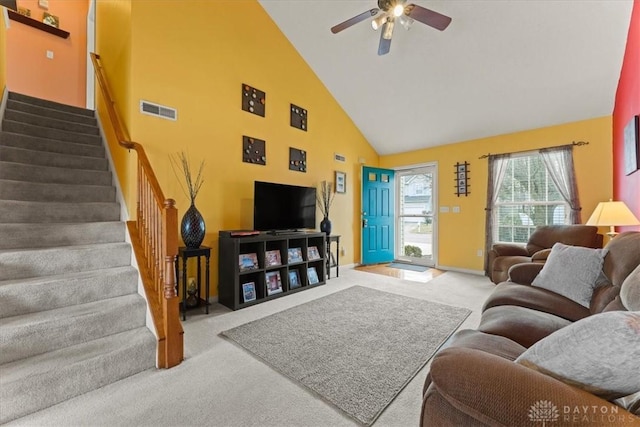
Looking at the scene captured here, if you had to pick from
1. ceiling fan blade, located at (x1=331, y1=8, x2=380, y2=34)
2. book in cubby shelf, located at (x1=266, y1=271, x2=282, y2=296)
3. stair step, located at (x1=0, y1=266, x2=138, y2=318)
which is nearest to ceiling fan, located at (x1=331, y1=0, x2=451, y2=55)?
ceiling fan blade, located at (x1=331, y1=8, x2=380, y2=34)

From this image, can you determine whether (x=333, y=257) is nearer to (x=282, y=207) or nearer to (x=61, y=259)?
(x=282, y=207)

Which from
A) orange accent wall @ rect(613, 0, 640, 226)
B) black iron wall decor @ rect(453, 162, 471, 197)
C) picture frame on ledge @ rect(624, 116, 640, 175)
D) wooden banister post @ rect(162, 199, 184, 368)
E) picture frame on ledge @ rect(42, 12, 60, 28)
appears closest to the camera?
wooden banister post @ rect(162, 199, 184, 368)

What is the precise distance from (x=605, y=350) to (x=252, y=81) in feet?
13.6

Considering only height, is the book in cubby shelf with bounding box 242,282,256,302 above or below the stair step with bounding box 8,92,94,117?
below

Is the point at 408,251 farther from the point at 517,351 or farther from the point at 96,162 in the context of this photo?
the point at 96,162

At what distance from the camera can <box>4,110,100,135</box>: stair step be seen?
3115mm

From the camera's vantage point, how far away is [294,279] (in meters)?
3.75

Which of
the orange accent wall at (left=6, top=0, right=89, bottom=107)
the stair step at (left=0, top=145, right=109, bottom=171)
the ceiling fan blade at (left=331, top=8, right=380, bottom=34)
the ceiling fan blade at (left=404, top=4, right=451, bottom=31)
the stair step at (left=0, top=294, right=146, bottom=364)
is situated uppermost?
the orange accent wall at (left=6, top=0, right=89, bottom=107)

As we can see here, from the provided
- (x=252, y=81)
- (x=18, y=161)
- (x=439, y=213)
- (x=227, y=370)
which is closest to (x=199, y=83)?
(x=252, y=81)

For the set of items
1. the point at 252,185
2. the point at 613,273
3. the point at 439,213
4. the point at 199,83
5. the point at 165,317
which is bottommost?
the point at 165,317

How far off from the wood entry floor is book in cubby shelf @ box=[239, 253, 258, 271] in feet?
7.87

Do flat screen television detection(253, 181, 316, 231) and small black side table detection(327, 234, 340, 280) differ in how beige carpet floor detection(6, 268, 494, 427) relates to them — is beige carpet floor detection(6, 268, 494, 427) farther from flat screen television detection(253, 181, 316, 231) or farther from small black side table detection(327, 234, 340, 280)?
small black side table detection(327, 234, 340, 280)

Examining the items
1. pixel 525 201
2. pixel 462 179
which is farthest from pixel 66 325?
pixel 525 201

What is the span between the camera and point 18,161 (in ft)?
8.84
